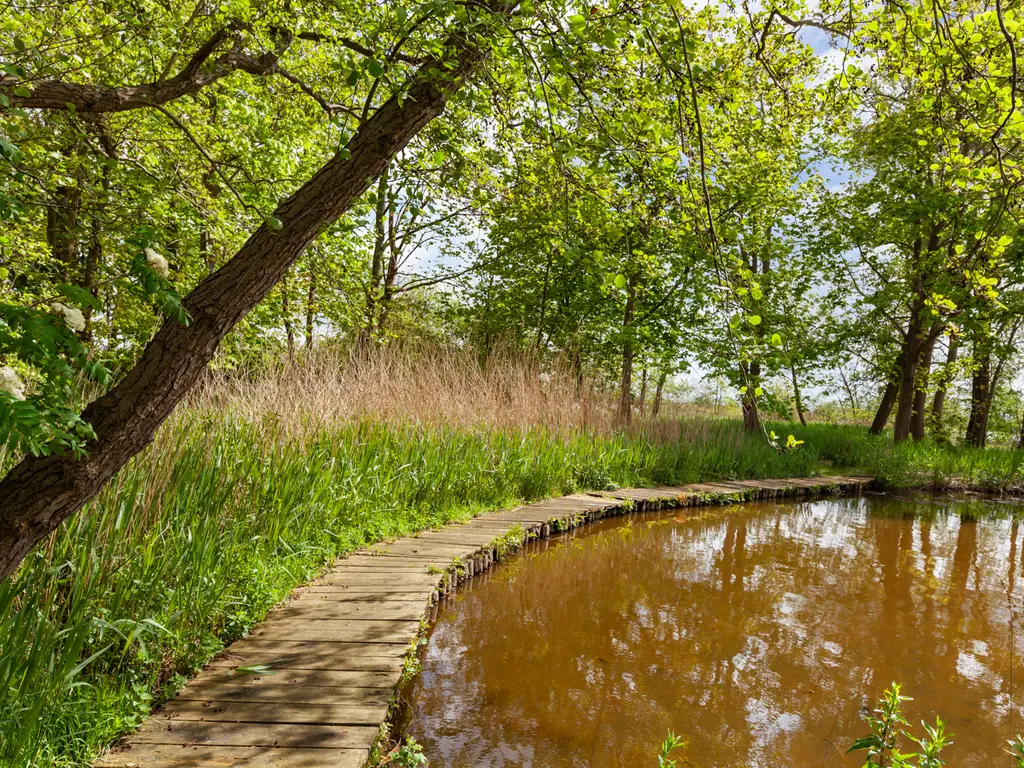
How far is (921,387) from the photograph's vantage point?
12.3 m

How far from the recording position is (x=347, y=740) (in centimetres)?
212

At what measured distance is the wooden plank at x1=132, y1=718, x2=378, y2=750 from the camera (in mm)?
2045

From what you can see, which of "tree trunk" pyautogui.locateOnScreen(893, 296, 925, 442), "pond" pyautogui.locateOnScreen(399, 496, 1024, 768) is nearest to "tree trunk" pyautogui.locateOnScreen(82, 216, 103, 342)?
"pond" pyautogui.locateOnScreen(399, 496, 1024, 768)

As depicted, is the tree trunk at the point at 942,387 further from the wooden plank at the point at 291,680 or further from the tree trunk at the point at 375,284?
the wooden plank at the point at 291,680

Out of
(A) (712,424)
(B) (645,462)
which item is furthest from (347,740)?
(A) (712,424)

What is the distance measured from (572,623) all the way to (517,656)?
0.62 m

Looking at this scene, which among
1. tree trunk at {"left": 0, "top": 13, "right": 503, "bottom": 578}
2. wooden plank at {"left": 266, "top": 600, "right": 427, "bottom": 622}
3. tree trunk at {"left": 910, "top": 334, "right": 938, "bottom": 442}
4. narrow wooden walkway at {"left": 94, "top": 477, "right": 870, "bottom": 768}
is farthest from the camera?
tree trunk at {"left": 910, "top": 334, "right": 938, "bottom": 442}

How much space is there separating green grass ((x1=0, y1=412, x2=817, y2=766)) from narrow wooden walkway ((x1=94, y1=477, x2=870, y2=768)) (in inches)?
4.4

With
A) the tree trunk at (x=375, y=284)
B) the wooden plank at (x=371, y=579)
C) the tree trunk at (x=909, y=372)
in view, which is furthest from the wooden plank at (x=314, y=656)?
the tree trunk at (x=909, y=372)

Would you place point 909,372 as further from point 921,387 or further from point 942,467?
point 942,467

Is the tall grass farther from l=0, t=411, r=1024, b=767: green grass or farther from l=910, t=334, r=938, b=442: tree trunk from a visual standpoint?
l=910, t=334, r=938, b=442: tree trunk

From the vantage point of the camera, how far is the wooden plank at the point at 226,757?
1896 mm

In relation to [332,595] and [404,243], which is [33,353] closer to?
[332,595]

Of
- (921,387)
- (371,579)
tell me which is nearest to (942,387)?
(921,387)
